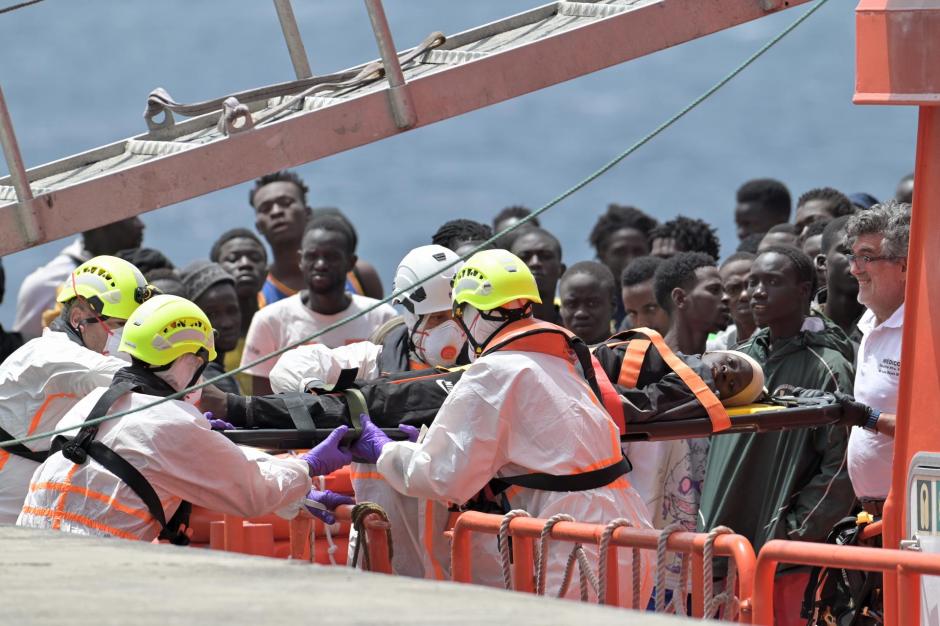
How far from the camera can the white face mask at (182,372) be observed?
682cm

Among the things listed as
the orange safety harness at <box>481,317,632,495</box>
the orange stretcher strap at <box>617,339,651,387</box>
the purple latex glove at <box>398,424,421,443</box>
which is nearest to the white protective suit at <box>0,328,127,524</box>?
the purple latex glove at <box>398,424,421,443</box>

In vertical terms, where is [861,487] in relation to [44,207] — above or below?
below

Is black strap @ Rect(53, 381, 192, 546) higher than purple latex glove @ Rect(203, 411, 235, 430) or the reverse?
higher

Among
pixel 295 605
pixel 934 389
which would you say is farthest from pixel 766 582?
pixel 295 605

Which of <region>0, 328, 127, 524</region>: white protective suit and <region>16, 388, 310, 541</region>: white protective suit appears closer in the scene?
<region>16, 388, 310, 541</region>: white protective suit

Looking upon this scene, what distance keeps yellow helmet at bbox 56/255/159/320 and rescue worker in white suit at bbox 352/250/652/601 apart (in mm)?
1718

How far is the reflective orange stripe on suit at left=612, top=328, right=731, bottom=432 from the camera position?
6980mm

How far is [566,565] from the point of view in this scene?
6246 millimetres

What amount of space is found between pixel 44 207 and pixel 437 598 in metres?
2.95

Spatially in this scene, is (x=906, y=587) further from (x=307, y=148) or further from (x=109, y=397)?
(x=109, y=397)

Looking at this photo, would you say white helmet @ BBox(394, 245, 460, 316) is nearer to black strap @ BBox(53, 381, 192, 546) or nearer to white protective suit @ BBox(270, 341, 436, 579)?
white protective suit @ BBox(270, 341, 436, 579)

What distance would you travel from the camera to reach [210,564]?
14.2 feet

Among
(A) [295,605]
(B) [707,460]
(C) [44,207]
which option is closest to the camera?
(A) [295,605]

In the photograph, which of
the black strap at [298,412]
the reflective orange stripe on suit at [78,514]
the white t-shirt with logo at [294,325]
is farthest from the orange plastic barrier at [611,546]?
the white t-shirt with logo at [294,325]
